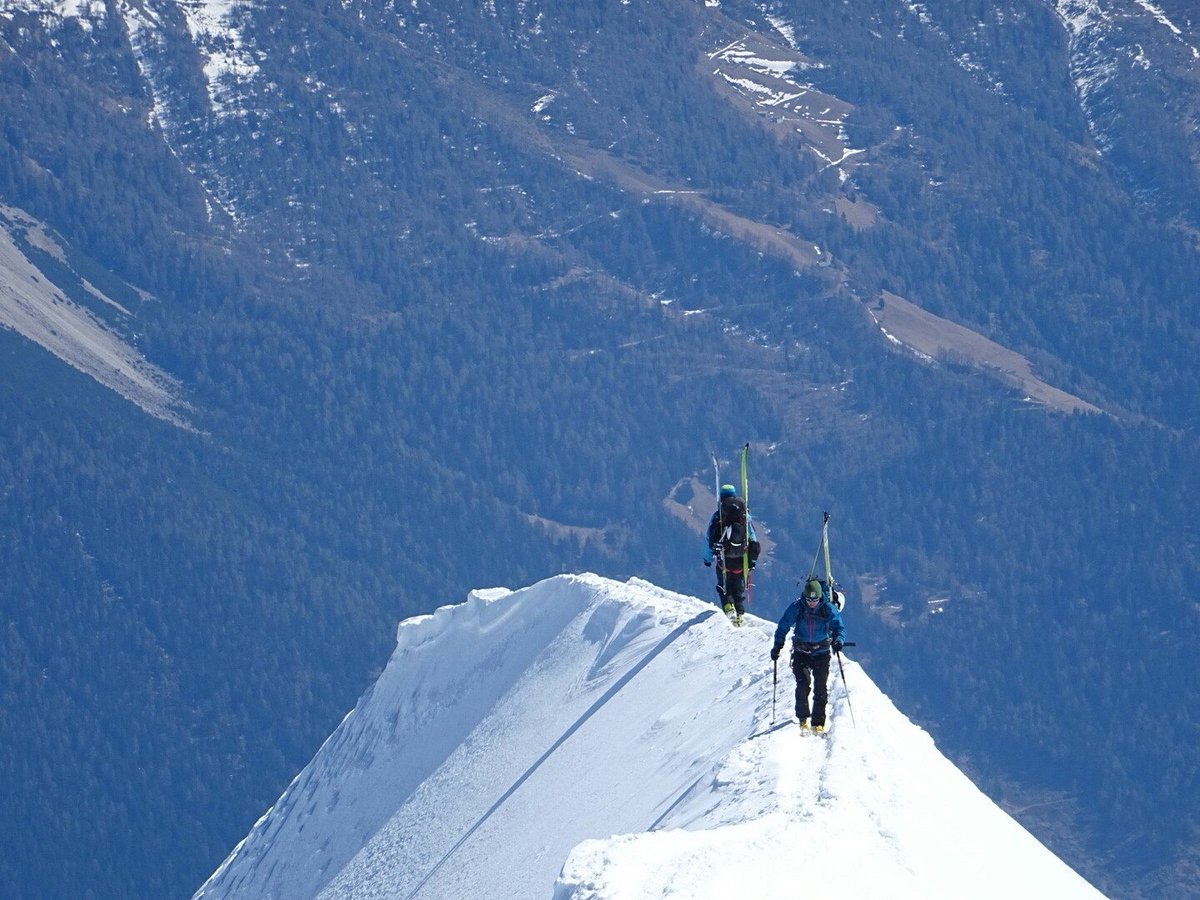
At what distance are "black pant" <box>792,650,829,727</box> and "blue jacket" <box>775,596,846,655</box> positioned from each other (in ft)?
0.49

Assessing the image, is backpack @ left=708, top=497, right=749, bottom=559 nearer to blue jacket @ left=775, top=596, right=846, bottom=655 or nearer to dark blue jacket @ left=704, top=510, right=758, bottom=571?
dark blue jacket @ left=704, top=510, right=758, bottom=571

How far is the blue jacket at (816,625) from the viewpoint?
35.6 metres

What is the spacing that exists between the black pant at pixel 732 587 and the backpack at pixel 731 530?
95cm

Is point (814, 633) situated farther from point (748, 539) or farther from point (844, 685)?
point (748, 539)

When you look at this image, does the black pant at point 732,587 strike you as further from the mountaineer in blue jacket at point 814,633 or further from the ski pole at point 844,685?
the mountaineer in blue jacket at point 814,633

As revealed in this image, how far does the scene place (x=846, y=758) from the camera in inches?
1383

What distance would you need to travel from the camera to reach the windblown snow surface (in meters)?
31.4

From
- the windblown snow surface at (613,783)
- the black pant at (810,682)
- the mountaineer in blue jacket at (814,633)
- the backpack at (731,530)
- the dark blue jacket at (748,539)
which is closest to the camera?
the windblown snow surface at (613,783)

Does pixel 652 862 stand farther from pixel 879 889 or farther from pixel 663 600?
pixel 663 600

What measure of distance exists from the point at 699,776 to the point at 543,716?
766 inches

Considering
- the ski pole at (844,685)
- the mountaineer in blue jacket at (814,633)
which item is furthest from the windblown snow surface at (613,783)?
the mountaineer in blue jacket at (814,633)

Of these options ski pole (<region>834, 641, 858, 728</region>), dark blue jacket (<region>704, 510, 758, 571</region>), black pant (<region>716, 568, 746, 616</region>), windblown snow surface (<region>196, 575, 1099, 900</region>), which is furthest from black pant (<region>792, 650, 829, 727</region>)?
black pant (<region>716, 568, 746, 616</region>)

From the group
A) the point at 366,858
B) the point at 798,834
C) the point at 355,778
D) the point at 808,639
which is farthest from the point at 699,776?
the point at 355,778

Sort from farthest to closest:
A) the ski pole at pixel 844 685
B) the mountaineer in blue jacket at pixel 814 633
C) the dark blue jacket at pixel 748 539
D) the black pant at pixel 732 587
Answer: the black pant at pixel 732 587, the dark blue jacket at pixel 748 539, the ski pole at pixel 844 685, the mountaineer in blue jacket at pixel 814 633
